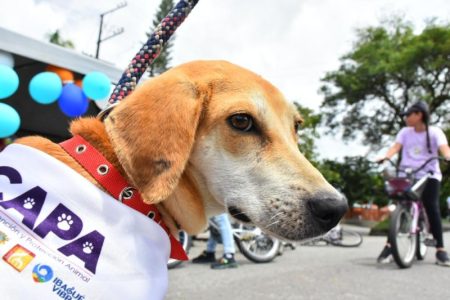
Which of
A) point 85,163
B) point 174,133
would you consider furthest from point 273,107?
point 85,163

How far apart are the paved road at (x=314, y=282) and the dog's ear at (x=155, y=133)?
7.76ft

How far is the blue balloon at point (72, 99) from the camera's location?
5.04 meters

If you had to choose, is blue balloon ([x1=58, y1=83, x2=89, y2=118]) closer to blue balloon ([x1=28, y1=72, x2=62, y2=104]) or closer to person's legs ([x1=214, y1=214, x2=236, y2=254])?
blue balloon ([x1=28, y1=72, x2=62, y2=104])

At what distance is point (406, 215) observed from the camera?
552cm

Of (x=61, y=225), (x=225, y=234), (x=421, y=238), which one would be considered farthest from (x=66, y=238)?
(x=421, y=238)

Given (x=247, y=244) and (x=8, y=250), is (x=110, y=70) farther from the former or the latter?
(x=8, y=250)

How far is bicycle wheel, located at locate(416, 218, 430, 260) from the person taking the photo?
557cm

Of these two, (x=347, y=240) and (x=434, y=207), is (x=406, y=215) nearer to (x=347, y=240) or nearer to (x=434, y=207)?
(x=434, y=207)

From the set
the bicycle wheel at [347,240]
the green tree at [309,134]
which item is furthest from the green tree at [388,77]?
the bicycle wheel at [347,240]

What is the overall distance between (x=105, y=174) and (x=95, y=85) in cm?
395

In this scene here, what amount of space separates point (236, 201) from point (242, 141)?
25 centimetres

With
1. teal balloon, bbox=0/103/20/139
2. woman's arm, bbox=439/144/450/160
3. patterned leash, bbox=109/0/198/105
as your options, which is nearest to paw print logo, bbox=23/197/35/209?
patterned leash, bbox=109/0/198/105

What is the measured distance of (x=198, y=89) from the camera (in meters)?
1.74

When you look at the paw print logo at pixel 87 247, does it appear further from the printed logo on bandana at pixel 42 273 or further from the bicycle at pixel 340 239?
the bicycle at pixel 340 239
